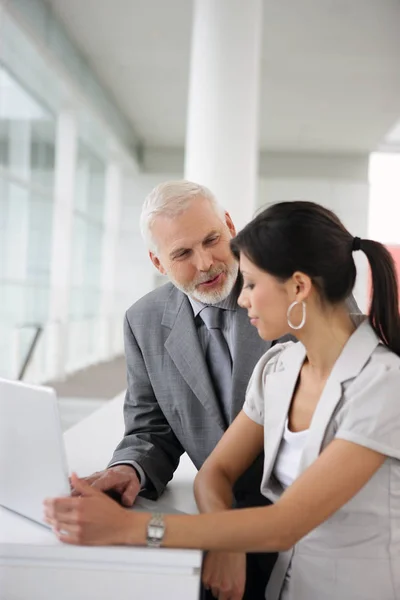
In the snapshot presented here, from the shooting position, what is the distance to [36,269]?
10.3 metres

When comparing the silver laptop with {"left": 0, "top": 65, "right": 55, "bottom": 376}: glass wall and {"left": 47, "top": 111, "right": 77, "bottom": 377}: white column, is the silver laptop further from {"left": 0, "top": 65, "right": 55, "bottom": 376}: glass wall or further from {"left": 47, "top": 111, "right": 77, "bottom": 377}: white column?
{"left": 47, "top": 111, "right": 77, "bottom": 377}: white column

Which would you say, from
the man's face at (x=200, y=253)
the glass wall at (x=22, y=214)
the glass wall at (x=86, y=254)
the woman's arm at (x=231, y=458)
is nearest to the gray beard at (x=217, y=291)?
the man's face at (x=200, y=253)

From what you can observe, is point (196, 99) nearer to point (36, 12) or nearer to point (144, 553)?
point (36, 12)

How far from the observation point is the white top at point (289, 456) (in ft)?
5.42

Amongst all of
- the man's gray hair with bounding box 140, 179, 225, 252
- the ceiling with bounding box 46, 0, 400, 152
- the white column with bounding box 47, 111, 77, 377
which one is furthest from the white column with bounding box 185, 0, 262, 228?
the white column with bounding box 47, 111, 77, 377

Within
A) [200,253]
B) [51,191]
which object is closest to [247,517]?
[200,253]

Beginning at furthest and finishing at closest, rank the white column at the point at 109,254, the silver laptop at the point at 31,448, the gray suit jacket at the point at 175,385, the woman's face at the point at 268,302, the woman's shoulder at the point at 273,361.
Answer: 1. the white column at the point at 109,254
2. the gray suit jacket at the point at 175,385
3. the woman's shoulder at the point at 273,361
4. the woman's face at the point at 268,302
5. the silver laptop at the point at 31,448

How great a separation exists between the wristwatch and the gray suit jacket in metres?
0.61

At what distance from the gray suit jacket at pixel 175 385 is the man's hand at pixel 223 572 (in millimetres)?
445

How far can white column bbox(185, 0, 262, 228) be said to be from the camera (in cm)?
605

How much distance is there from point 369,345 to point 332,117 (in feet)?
38.2

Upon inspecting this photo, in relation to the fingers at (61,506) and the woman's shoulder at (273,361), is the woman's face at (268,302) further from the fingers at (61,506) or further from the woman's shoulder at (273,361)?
the fingers at (61,506)

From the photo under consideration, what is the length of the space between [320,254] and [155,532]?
64cm

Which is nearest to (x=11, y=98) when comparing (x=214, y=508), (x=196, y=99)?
(x=196, y=99)
